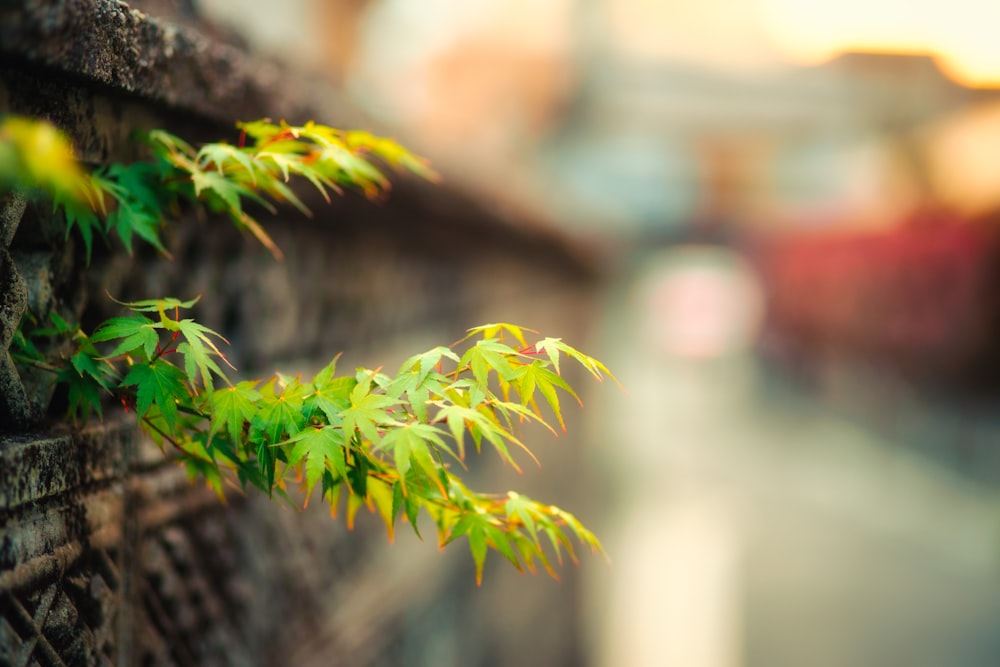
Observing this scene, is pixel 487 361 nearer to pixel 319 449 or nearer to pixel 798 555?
pixel 319 449

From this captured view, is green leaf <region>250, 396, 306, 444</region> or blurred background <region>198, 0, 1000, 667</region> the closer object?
green leaf <region>250, 396, 306, 444</region>

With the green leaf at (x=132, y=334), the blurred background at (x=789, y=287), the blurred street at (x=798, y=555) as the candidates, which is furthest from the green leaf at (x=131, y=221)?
the blurred street at (x=798, y=555)

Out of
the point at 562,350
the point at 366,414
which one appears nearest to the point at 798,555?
the point at 562,350

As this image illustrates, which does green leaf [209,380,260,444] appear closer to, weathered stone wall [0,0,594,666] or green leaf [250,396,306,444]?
green leaf [250,396,306,444]

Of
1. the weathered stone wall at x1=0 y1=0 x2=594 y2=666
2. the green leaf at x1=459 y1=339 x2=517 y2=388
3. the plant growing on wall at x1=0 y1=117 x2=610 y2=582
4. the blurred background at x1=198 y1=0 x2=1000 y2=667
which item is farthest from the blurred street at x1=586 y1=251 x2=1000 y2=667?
the green leaf at x1=459 y1=339 x2=517 y2=388

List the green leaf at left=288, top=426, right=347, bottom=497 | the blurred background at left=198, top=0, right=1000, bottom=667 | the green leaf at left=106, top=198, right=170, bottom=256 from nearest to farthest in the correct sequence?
1. the green leaf at left=288, top=426, right=347, bottom=497
2. the green leaf at left=106, top=198, right=170, bottom=256
3. the blurred background at left=198, top=0, right=1000, bottom=667

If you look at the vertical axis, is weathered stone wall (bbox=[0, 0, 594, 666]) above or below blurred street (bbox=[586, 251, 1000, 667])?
above

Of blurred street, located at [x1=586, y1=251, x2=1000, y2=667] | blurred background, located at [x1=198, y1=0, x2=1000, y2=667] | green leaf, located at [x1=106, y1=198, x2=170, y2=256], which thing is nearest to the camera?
green leaf, located at [x1=106, y1=198, x2=170, y2=256]
